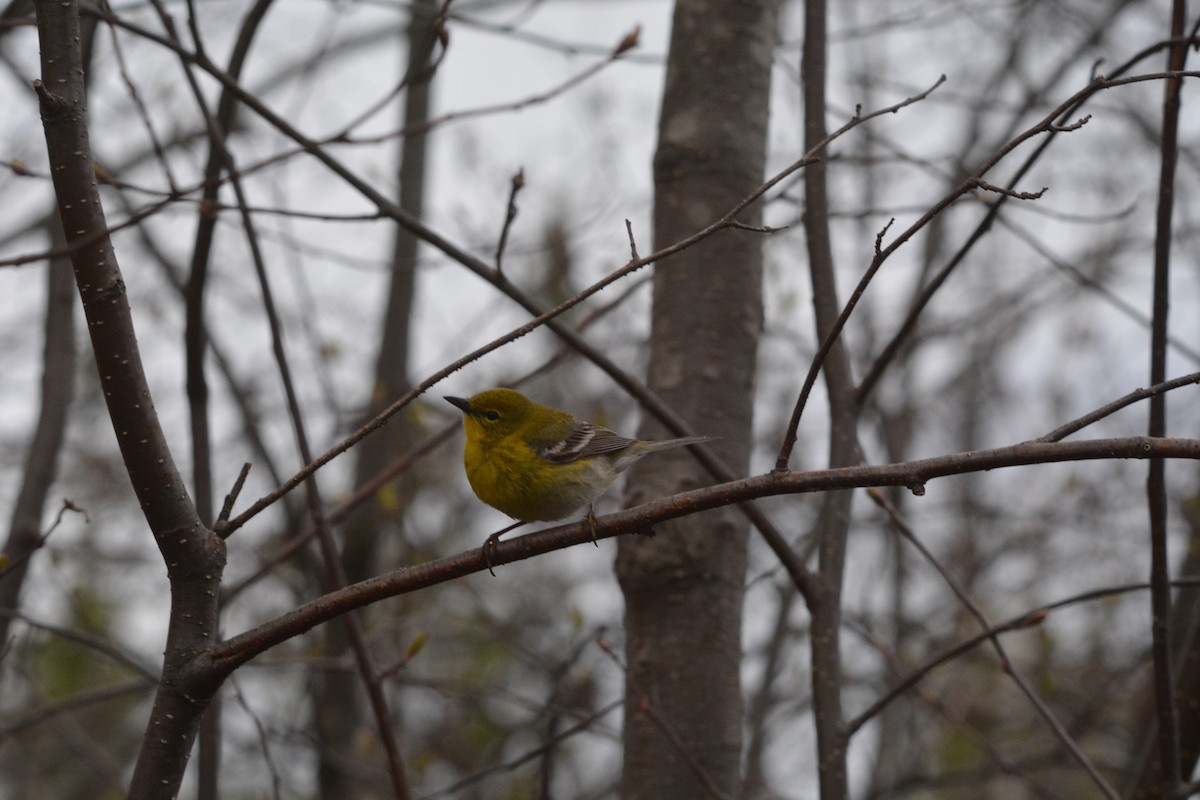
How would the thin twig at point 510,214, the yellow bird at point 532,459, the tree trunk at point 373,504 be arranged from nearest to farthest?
the thin twig at point 510,214 < the yellow bird at point 532,459 < the tree trunk at point 373,504

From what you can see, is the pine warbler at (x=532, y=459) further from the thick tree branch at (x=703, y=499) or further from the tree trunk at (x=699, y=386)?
the thick tree branch at (x=703, y=499)

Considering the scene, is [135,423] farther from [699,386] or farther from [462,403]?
[462,403]

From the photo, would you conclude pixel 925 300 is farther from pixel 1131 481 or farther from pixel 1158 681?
pixel 1131 481

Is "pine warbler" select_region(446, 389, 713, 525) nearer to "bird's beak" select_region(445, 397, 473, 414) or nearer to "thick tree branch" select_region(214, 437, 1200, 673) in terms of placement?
"bird's beak" select_region(445, 397, 473, 414)

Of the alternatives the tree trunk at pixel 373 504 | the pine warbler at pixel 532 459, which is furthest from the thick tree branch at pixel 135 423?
the tree trunk at pixel 373 504

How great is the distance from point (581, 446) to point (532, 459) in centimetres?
23

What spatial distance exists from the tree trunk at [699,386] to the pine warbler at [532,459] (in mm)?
210

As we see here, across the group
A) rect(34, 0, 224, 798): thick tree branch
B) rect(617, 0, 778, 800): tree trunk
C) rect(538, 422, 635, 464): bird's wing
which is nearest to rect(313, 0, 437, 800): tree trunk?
rect(538, 422, 635, 464): bird's wing

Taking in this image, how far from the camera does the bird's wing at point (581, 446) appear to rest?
3.75m

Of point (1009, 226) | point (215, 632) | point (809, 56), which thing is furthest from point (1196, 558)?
point (215, 632)

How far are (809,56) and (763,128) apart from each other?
0.33m

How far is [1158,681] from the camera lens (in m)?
2.76

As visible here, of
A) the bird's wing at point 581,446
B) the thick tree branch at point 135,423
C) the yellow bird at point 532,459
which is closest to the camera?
the thick tree branch at point 135,423

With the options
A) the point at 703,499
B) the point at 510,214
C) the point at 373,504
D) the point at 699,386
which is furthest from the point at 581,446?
the point at 373,504
